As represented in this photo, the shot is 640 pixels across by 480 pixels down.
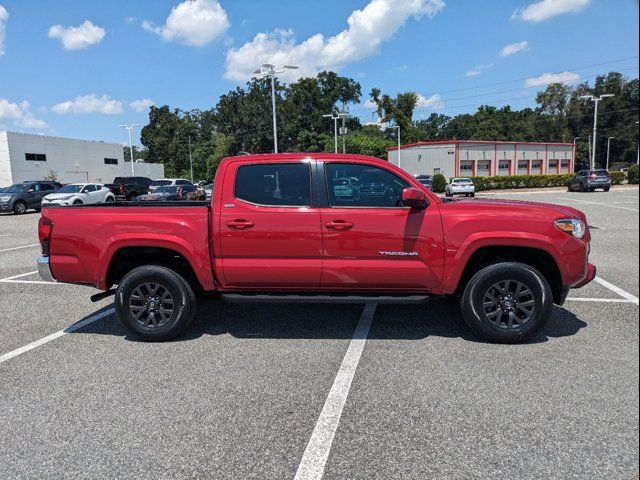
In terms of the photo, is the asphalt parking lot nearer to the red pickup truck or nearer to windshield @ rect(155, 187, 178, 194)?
the red pickup truck

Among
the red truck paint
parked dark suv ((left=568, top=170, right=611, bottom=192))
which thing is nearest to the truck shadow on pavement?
the red truck paint

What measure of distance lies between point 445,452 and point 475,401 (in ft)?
2.38

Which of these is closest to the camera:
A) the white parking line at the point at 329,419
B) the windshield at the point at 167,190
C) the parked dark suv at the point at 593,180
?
the white parking line at the point at 329,419

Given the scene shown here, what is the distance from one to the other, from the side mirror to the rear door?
87 cm

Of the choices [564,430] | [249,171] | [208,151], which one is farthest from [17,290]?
[208,151]

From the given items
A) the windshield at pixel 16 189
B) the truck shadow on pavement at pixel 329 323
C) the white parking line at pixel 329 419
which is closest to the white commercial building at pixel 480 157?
the windshield at pixel 16 189

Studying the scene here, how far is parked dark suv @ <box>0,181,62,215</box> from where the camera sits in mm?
22641

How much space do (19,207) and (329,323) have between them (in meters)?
23.8

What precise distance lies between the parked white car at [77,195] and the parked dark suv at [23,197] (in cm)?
96

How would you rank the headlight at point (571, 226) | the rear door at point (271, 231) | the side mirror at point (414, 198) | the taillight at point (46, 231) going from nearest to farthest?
the side mirror at point (414, 198) < the headlight at point (571, 226) < the rear door at point (271, 231) < the taillight at point (46, 231)

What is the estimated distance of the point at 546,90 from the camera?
112062 mm

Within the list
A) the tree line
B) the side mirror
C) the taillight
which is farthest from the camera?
the tree line

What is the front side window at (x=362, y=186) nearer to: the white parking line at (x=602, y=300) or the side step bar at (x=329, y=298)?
the side step bar at (x=329, y=298)

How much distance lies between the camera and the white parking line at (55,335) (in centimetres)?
452
